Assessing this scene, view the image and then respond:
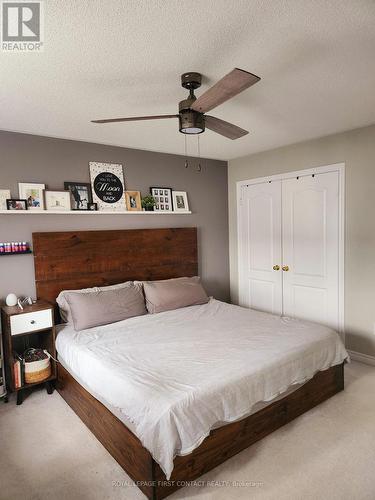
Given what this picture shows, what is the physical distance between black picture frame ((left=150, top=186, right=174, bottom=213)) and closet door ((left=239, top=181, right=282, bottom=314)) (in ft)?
3.50

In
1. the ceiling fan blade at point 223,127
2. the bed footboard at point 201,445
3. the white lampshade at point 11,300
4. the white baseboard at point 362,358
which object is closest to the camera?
the bed footboard at point 201,445

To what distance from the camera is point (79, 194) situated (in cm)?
345

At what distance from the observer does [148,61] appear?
186cm

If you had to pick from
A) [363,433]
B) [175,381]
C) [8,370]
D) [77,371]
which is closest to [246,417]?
[175,381]

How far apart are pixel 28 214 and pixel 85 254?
0.67 meters

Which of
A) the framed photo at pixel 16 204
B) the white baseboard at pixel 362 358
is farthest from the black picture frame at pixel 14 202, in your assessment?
the white baseboard at pixel 362 358

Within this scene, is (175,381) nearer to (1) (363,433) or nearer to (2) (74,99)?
(1) (363,433)

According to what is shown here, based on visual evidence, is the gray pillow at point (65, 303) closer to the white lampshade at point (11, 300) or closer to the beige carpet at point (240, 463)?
the white lampshade at point (11, 300)

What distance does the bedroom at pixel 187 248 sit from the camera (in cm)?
173

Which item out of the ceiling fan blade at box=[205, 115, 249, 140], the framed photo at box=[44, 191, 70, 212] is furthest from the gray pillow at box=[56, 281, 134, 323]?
the ceiling fan blade at box=[205, 115, 249, 140]

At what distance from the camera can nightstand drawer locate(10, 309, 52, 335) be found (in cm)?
278

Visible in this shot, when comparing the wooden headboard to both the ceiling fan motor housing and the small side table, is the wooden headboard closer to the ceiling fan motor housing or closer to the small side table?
the small side table

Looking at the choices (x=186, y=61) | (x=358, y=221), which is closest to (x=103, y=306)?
(x=186, y=61)

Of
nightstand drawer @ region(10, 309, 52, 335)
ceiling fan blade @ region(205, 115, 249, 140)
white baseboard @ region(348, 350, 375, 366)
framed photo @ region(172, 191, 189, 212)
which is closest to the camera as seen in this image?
ceiling fan blade @ region(205, 115, 249, 140)
